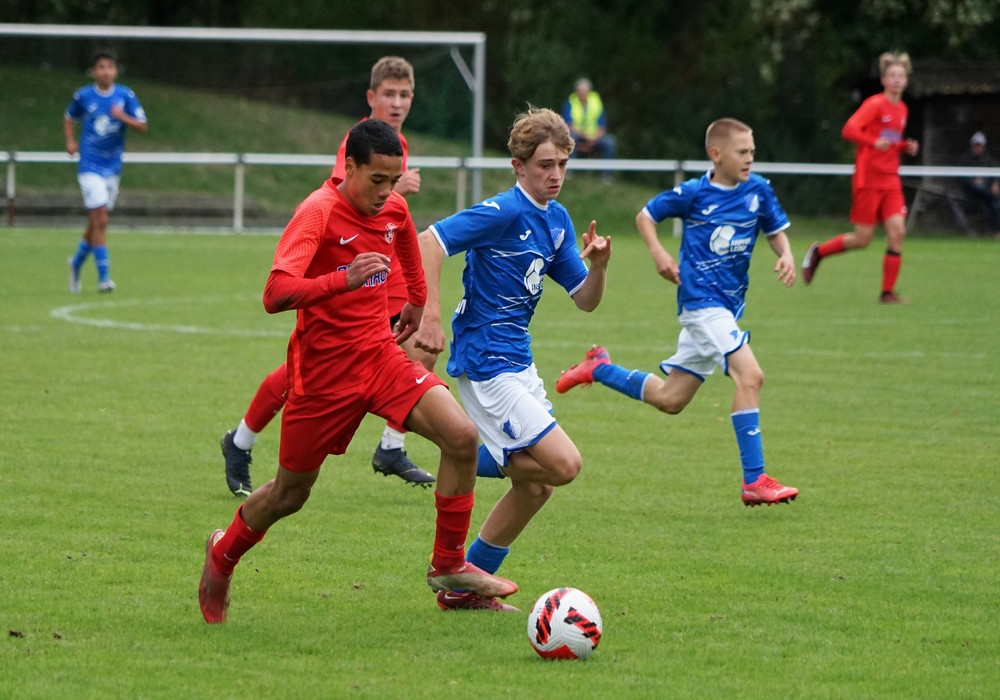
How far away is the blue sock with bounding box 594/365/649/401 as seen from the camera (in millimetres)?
8031

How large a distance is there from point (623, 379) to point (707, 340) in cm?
77

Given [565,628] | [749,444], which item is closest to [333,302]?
[565,628]

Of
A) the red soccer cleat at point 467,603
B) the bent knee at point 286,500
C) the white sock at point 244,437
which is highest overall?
the bent knee at point 286,500

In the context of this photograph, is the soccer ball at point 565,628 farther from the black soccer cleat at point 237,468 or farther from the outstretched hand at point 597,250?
the black soccer cleat at point 237,468

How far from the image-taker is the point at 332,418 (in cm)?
482

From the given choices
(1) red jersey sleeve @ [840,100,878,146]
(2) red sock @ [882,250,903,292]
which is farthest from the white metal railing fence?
(2) red sock @ [882,250,903,292]

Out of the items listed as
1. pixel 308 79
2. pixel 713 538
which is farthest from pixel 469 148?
pixel 713 538

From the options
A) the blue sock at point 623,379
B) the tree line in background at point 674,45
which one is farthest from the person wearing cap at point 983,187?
the blue sock at point 623,379

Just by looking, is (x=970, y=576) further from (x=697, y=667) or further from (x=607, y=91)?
(x=607, y=91)

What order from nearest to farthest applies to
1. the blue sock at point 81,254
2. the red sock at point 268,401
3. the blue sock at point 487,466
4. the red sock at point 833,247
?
the blue sock at point 487,466
the red sock at point 268,401
the blue sock at point 81,254
the red sock at point 833,247

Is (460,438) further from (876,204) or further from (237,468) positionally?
(876,204)

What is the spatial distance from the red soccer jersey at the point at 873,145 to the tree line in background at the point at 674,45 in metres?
14.6

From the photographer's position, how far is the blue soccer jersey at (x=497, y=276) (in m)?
5.34

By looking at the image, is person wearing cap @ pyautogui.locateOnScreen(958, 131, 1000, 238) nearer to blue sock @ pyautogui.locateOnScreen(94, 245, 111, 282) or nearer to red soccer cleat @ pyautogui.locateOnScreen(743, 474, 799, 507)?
blue sock @ pyautogui.locateOnScreen(94, 245, 111, 282)
